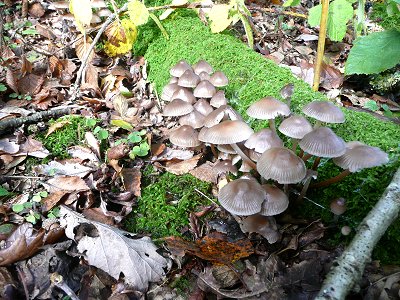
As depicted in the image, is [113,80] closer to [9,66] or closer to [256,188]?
[9,66]

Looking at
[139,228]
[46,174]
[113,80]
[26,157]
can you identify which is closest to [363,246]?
[139,228]

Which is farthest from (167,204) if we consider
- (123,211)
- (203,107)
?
(203,107)

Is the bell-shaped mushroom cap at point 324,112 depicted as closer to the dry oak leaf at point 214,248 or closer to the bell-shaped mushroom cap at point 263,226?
the bell-shaped mushroom cap at point 263,226

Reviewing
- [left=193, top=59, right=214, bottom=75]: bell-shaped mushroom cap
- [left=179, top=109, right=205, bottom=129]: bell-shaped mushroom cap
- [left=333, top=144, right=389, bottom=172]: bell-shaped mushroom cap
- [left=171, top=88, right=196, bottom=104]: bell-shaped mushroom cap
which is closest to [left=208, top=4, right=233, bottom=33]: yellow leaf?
[left=193, top=59, right=214, bottom=75]: bell-shaped mushroom cap

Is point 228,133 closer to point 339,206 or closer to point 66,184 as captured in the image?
point 339,206

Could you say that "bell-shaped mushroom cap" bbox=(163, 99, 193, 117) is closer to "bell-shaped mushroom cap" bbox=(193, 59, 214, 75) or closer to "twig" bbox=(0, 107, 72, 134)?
"bell-shaped mushroom cap" bbox=(193, 59, 214, 75)

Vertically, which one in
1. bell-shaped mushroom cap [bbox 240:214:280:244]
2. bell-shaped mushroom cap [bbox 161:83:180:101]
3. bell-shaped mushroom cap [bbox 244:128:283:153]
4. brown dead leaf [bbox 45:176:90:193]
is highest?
bell-shaped mushroom cap [bbox 244:128:283:153]
